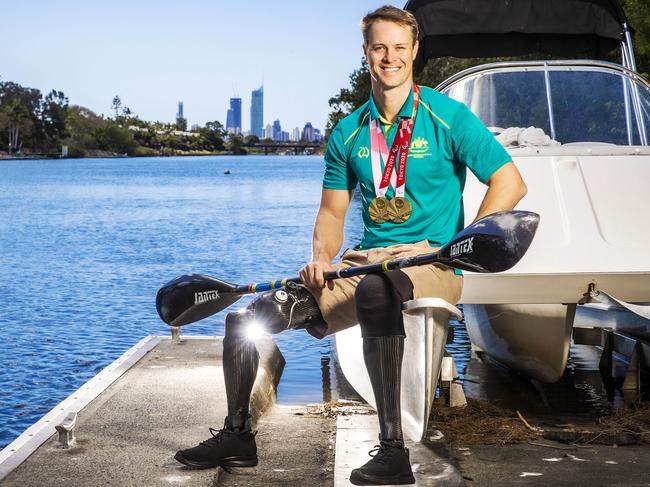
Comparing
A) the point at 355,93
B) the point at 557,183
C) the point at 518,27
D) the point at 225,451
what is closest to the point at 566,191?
the point at 557,183

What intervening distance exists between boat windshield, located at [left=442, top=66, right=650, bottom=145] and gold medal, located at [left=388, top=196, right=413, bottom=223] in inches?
142

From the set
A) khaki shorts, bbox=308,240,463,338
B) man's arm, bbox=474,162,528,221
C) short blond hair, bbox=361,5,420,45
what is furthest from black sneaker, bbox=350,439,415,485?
short blond hair, bbox=361,5,420,45

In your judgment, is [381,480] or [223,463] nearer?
[381,480]

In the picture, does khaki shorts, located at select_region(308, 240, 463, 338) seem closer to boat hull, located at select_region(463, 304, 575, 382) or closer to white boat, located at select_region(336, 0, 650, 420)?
white boat, located at select_region(336, 0, 650, 420)

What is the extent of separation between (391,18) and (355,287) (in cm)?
135

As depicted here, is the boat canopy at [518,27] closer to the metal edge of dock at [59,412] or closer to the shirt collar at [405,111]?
the metal edge of dock at [59,412]

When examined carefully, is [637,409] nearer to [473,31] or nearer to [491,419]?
[491,419]

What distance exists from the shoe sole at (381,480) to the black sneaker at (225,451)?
27.9 inches

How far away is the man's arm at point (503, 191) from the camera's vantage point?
17.3 feet

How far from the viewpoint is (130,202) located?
2319 inches

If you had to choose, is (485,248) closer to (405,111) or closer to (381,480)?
(405,111)

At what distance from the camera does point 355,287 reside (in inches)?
207

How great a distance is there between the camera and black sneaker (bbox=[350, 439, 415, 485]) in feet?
16.3

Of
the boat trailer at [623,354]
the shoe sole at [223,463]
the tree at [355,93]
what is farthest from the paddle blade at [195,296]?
the tree at [355,93]
